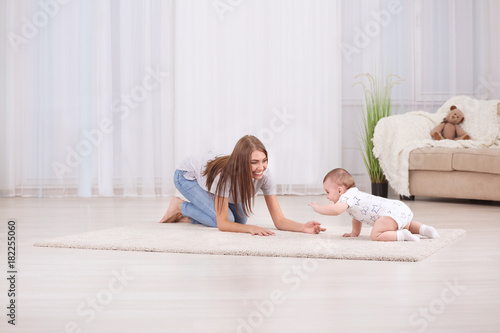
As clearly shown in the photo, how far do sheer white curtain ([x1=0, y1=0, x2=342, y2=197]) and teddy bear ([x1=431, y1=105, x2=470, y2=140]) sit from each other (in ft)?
2.64

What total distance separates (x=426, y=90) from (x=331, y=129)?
36.3 inches

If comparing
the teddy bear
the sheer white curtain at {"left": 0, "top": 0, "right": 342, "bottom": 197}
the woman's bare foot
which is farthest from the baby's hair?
the sheer white curtain at {"left": 0, "top": 0, "right": 342, "bottom": 197}

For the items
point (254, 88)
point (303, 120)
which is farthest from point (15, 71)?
point (303, 120)

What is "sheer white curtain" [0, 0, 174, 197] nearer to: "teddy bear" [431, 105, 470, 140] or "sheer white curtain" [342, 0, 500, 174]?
"sheer white curtain" [342, 0, 500, 174]

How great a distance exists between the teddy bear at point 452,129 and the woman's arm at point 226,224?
255cm

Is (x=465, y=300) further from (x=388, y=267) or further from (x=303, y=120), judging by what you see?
(x=303, y=120)

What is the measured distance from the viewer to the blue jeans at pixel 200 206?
10.0 ft

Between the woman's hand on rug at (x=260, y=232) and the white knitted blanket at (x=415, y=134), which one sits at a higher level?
the white knitted blanket at (x=415, y=134)

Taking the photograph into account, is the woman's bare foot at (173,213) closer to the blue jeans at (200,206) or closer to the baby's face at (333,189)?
the blue jeans at (200,206)

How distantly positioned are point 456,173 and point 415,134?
50 cm

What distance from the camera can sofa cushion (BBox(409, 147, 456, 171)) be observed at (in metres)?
4.47

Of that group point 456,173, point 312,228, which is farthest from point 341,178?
point 456,173

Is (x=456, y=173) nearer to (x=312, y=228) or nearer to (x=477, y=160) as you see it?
(x=477, y=160)

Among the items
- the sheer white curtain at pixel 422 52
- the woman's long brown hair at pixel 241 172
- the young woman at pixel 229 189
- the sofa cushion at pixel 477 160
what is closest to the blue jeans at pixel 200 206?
the young woman at pixel 229 189
